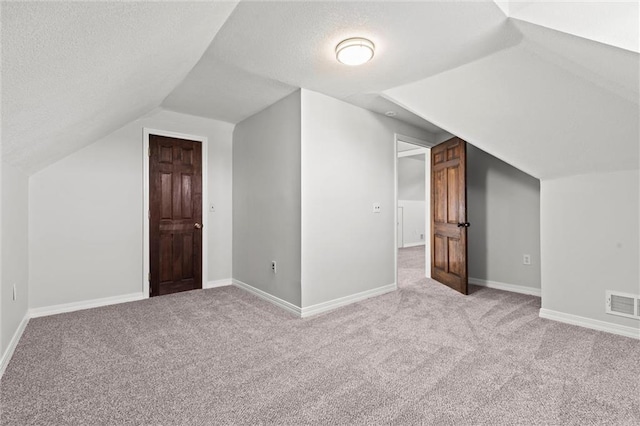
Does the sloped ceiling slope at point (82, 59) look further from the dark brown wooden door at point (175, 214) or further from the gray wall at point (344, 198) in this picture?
the gray wall at point (344, 198)

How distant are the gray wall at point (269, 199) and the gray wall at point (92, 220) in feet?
2.99

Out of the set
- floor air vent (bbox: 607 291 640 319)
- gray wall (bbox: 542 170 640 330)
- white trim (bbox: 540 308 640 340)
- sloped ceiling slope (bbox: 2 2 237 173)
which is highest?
sloped ceiling slope (bbox: 2 2 237 173)

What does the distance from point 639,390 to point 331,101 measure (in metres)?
3.20

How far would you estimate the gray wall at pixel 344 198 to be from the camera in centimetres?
321

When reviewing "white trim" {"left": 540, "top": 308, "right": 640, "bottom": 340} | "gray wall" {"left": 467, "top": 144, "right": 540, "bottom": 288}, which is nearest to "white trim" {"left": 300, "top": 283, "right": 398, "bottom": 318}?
"gray wall" {"left": 467, "top": 144, "right": 540, "bottom": 288}

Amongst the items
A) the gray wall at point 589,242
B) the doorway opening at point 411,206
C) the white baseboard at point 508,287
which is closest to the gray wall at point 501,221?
the white baseboard at point 508,287

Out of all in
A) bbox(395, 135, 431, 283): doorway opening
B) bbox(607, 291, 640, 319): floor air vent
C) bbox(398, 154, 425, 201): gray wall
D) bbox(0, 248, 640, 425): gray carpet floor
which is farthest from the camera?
bbox(398, 154, 425, 201): gray wall

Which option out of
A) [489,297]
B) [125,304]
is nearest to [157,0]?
[125,304]

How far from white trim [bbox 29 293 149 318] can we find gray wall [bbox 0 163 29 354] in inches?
7.1

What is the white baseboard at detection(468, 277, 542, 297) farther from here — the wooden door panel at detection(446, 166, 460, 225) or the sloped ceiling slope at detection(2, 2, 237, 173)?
the sloped ceiling slope at detection(2, 2, 237, 173)

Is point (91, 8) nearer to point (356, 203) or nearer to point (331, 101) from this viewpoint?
point (331, 101)

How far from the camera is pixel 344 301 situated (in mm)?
3461

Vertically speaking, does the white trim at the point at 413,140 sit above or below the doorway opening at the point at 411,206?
above

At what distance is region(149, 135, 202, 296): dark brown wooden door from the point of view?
3857 millimetres
